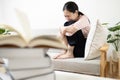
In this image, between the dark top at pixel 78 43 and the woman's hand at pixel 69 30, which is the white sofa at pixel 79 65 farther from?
the woman's hand at pixel 69 30

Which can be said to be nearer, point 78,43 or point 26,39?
point 26,39

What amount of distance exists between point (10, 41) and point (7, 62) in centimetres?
12

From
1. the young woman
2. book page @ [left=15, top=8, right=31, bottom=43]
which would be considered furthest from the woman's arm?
book page @ [left=15, top=8, right=31, bottom=43]

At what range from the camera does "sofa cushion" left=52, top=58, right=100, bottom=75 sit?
211 centimetres

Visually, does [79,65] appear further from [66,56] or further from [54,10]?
[54,10]

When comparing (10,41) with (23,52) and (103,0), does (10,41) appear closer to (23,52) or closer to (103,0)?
(23,52)

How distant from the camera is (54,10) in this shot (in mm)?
3406

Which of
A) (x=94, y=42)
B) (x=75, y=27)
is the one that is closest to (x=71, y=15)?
(x=75, y=27)

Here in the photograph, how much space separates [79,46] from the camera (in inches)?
97.7

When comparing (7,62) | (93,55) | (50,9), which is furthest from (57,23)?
(7,62)

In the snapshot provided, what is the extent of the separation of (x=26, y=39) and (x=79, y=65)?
4.83 feet

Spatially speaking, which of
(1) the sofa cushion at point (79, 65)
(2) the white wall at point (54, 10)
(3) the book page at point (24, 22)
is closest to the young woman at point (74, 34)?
(1) the sofa cushion at point (79, 65)

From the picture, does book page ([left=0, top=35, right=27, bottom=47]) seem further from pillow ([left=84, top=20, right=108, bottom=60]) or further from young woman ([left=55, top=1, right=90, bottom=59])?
young woman ([left=55, top=1, right=90, bottom=59])

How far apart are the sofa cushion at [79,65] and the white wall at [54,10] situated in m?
0.75
